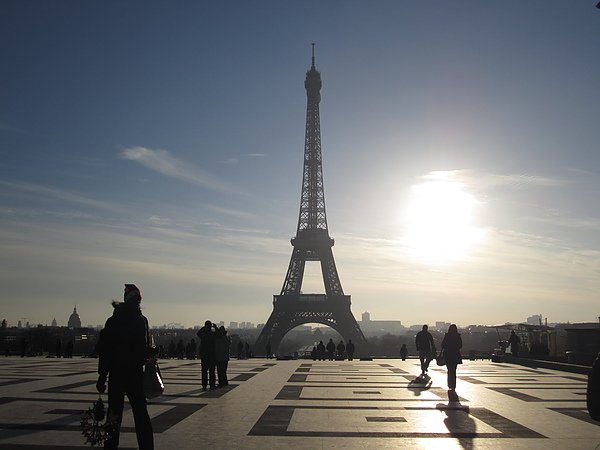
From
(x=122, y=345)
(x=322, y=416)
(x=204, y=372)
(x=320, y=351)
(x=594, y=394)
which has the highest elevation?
(x=122, y=345)

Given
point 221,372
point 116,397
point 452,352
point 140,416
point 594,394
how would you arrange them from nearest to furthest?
point 594,394
point 140,416
point 116,397
point 452,352
point 221,372

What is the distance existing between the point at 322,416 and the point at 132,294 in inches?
173

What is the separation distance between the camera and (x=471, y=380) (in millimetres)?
17781

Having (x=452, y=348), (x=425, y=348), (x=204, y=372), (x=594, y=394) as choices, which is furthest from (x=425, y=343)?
(x=594, y=394)

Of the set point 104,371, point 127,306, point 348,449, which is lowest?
point 348,449

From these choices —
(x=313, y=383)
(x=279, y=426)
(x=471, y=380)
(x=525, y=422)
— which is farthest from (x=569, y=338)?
(x=279, y=426)

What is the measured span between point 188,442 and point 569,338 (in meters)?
19.7

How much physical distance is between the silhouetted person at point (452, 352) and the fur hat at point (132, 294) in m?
8.56

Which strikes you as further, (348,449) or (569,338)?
(569,338)

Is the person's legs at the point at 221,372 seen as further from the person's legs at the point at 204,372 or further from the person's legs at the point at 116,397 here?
the person's legs at the point at 116,397

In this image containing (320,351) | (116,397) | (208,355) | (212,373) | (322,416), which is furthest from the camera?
(320,351)

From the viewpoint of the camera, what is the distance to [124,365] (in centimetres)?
671

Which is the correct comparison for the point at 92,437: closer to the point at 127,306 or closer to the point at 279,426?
the point at 127,306

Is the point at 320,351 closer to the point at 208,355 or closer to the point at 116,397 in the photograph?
the point at 208,355
